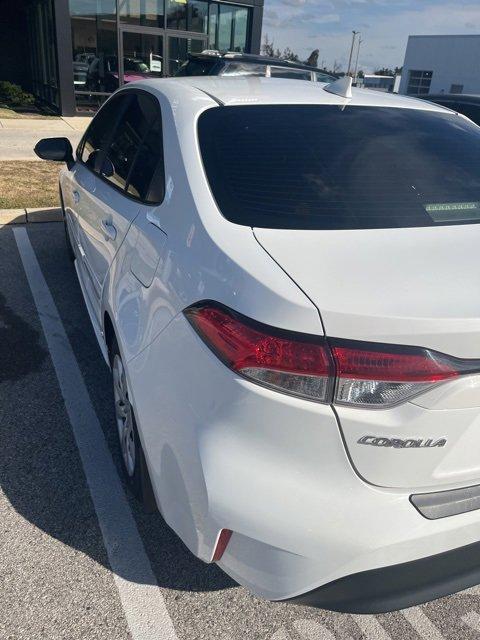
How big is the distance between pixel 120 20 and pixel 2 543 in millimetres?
16068

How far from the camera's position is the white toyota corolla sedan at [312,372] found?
143cm

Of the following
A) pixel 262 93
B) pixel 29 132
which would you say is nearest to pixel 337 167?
pixel 262 93

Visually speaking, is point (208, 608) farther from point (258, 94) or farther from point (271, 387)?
Answer: point (258, 94)

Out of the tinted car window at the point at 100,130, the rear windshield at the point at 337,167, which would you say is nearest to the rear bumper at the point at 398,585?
the rear windshield at the point at 337,167

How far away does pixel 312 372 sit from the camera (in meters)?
1.43

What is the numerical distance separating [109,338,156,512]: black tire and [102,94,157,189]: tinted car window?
34.7 inches

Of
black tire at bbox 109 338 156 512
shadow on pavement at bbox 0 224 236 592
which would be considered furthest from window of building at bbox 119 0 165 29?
black tire at bbox 109 338 156 512

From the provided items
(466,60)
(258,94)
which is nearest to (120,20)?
(258,94)

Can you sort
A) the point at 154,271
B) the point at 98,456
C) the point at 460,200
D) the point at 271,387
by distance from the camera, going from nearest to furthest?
1. the point at 271,387
2. the point at 154,271
3. the point at 460,200
4. the point at 98,456

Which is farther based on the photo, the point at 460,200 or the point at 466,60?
the point at 466,60

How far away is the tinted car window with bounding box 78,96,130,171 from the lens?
134 inches

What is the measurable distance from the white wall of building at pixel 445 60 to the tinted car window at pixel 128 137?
52.4 metres

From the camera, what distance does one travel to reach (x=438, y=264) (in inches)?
64.6

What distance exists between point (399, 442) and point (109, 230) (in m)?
1.81
